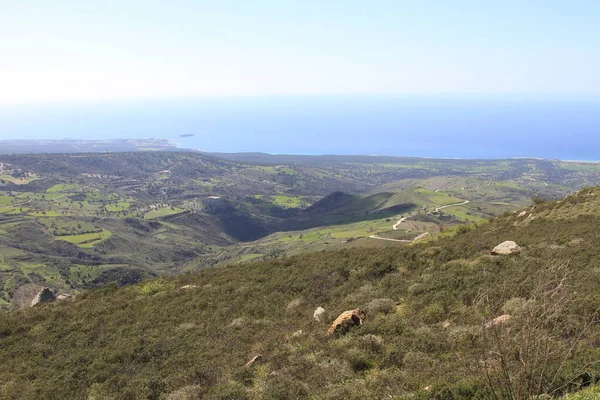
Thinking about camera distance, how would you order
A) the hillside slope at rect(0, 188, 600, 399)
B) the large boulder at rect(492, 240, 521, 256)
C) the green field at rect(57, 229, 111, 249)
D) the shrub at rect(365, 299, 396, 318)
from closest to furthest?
the hillside slope at rect(0, 188, 600, 399) → the shrub at rect(365, 299, 396, 318) → the large boulder at rect(492, 240, 521, 256) → the green field at rect(57, 229, 111, 249)

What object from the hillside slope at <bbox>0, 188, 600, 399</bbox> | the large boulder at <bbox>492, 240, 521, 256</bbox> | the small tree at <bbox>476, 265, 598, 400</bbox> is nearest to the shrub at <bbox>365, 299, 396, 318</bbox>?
the hillside slope at <bbox>0, 188, 600, 399</bbox>

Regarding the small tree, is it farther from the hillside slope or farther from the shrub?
the shrub

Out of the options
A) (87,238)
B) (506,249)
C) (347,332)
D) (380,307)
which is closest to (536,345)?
(347,332)

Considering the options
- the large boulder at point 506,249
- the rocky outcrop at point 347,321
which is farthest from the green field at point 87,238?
the large boulder at point 506,249

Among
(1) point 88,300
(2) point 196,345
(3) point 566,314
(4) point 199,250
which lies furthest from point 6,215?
(3) point 566,314

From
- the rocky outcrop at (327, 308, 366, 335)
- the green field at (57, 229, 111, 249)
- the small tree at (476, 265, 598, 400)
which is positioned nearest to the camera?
the small tree at (476, 265, 598, 400)

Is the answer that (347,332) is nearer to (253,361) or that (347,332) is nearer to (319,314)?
(319,314)

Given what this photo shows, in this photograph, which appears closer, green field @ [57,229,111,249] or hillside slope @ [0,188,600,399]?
hillside slope @ [0,188,600,399]
